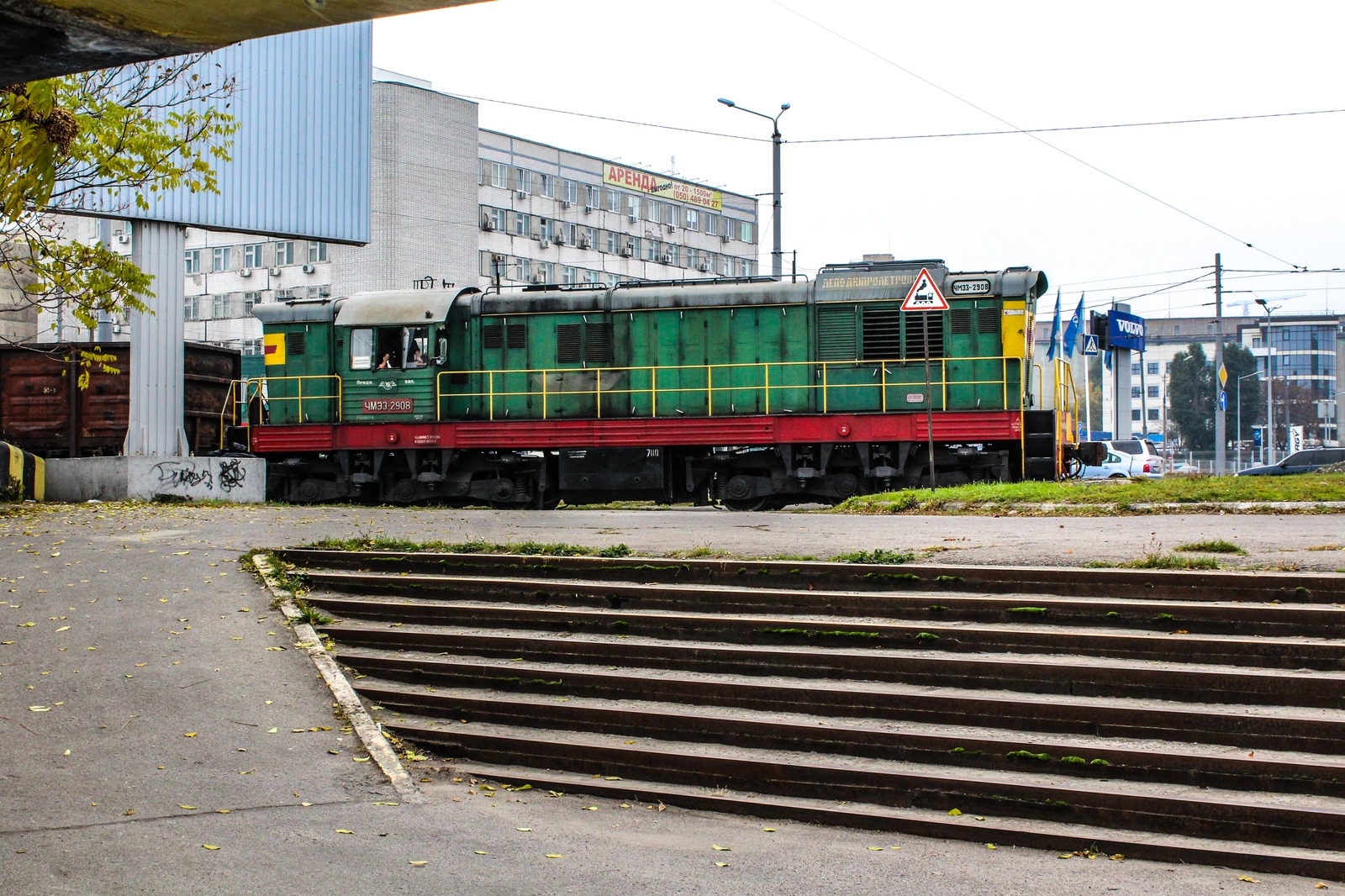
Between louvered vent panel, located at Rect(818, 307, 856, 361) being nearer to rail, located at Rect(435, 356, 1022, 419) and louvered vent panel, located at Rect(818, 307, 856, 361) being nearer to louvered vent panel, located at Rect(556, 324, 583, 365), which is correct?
rail, located at Rect(435, 356, 1022, 419)

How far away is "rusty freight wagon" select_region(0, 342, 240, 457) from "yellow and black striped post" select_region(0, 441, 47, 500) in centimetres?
162

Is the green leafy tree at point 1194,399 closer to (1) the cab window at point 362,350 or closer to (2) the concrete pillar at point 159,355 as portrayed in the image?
(1) the cab window at point 362,350

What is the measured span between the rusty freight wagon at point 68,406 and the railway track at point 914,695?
1561 cm

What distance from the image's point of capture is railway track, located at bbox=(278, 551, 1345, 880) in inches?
256

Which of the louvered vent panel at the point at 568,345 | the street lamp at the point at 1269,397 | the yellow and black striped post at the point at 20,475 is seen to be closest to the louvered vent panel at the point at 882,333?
the louvered vent panel at the point at 568,345

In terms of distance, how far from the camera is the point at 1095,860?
242 inches

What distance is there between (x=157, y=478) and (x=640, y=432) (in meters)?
9.74

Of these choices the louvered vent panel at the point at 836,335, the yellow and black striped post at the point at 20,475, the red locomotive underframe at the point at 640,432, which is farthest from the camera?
the yellow and black striped post at the point at 20,475

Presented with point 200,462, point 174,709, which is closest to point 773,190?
point 200,462

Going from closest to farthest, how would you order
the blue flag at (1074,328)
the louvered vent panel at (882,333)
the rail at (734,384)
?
the rail at (734,384) < the louvered vent panel at (882,333) < the blue flag at (1074,328)

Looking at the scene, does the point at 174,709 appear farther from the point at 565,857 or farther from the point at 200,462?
the point at 200,462

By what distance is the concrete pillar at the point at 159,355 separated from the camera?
2223cm

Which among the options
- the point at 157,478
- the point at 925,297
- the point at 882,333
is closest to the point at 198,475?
the point at 157,478

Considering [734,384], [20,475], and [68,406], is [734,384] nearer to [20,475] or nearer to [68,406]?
[20,475]
